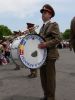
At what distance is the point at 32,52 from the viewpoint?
7410 millimetres

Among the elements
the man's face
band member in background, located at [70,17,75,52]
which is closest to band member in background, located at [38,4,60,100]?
the man's face

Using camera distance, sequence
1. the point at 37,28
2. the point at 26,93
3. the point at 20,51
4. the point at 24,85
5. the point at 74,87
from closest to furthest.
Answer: the point at 20,51, the point at 37,28, the point at 26,93, the point at 74,87, the point at 24,85

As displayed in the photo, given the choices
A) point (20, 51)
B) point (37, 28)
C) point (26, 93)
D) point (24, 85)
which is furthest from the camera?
point (24, 85)

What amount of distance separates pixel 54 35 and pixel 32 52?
1.63 feet

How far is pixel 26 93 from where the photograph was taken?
905 centimetres

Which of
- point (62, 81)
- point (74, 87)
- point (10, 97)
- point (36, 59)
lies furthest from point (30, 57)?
point (62, 81)

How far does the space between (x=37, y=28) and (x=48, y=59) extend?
1032 mm

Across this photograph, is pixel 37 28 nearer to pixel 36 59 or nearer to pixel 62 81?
pixel 36 59

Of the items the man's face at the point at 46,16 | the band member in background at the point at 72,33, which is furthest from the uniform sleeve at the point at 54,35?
the band member in background at the point at 72,33

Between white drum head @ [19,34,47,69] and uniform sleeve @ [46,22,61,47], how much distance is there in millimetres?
161

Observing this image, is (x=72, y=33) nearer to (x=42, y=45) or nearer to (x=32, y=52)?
(x=42, y=45)

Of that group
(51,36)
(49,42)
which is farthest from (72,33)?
(51,36)

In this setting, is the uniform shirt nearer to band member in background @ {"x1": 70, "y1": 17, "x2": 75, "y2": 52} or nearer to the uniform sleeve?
the uniform sleeve

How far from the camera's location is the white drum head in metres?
7.29
